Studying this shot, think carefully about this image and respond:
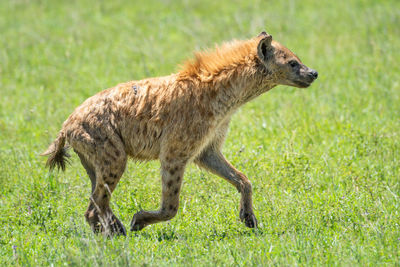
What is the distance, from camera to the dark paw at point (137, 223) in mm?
5451

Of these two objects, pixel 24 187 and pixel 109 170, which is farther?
pixel 24 187

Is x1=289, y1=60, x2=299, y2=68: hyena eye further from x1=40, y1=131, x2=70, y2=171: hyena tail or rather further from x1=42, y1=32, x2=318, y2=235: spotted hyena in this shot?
x1=40, y1=131, x2=70, y2=171: hyena tail

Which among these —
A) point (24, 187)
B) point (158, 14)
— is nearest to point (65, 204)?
point (24, 187)

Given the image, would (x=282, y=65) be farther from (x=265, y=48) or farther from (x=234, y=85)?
(x=234, y=85)

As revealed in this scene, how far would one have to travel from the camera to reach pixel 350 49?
11.0m

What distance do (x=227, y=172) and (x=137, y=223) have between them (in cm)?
98

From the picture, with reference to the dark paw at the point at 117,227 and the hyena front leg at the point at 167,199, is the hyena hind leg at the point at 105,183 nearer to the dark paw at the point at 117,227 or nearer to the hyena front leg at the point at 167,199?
the dark paw at the point at 117,227

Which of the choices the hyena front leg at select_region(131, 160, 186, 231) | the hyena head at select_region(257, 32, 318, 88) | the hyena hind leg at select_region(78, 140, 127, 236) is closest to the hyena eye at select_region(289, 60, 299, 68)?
the hyena head at select_region(257, 32, 318, 88)

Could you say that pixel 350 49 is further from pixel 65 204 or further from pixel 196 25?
pixel 65 204

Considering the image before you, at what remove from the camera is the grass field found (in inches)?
196

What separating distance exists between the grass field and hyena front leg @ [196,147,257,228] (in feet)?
0.61

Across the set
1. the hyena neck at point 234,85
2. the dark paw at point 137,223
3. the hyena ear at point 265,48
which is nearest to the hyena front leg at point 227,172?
the hyena neck at point 234,85

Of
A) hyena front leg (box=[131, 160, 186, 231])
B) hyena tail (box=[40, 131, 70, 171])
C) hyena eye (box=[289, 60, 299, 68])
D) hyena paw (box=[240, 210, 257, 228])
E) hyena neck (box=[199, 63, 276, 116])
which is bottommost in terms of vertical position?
hyena paw (box=[240, 210, 257, 228])

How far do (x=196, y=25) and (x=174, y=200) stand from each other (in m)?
7.31
